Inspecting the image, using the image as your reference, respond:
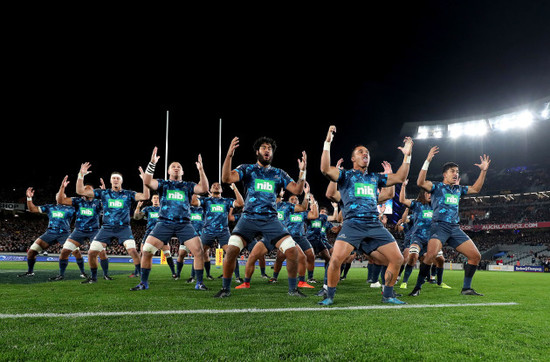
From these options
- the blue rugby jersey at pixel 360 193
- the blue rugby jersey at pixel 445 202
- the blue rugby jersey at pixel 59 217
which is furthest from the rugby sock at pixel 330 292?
the blue rugby jersey at pixel 59 217

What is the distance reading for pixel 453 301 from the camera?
6.23 metres

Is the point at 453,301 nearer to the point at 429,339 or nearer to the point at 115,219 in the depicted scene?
the point at 429,339

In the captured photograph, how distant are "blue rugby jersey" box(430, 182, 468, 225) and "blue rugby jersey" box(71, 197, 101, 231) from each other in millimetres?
9081

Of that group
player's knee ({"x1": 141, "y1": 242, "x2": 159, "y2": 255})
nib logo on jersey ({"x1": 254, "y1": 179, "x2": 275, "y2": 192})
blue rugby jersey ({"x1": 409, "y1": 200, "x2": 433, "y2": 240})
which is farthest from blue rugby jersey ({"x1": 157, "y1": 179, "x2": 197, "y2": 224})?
blue rugby jersey ({"x1": 409, "y1": 200, "x2": 433, "y2": 240})

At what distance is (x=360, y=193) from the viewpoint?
19.9 ft

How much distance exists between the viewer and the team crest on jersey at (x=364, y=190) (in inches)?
239

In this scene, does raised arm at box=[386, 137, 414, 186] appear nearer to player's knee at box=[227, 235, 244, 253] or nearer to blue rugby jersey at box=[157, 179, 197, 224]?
player's knee at box=[227, 235, 244, 253]

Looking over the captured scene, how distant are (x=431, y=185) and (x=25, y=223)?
1930 inches

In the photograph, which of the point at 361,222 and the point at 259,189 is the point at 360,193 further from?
the point at 259,189

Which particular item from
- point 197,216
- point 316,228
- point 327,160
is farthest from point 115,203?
point 316,228

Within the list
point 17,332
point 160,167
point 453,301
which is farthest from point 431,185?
point 160,167

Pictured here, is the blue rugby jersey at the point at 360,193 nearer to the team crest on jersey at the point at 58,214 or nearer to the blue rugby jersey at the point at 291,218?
the blue rugby jersey at the point at 291,218

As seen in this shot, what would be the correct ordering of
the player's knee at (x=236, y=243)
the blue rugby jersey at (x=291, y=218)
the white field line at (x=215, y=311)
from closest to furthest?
the white field line at (x=215, y=311) → the player's knee at (x=236, y=243) → the blue rugby jersey at (x=291, y=218)

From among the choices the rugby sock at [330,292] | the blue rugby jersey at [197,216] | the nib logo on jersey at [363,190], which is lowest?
the rugby sock at [330,292]
